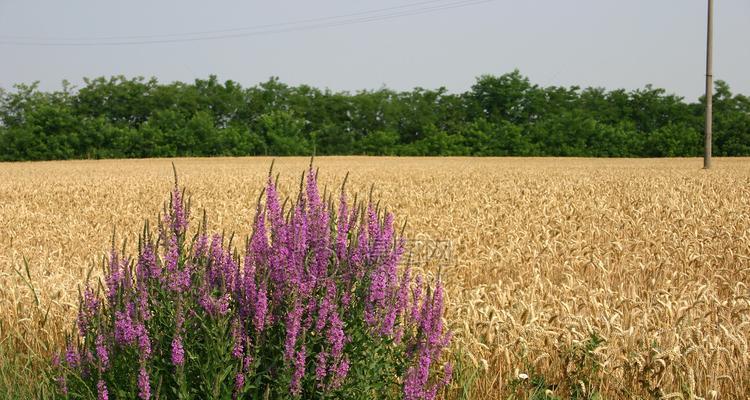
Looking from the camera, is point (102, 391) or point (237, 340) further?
point (102, 391)

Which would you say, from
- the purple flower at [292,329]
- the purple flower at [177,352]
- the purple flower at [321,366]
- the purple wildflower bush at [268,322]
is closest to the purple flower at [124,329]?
the purple wildflower bush at [268,322]

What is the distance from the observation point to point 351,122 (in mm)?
54906

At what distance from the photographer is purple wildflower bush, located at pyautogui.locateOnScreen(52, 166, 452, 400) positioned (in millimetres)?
2852

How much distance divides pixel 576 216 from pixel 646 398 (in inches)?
265

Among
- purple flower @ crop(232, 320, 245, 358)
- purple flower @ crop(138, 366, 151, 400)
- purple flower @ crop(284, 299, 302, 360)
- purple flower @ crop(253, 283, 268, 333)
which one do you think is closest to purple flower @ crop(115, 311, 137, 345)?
purple flower @ crop(138, 366, 151, 400)

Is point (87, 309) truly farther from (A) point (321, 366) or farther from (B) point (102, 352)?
(A) point (321, 366)

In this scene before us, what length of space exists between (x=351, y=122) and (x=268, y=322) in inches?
2065

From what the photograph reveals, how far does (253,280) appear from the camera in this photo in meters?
3.03

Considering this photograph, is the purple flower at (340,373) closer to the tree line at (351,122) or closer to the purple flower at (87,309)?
the purple flower at (87,309)

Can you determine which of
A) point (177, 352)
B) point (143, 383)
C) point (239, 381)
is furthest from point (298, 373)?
point (143, 383)

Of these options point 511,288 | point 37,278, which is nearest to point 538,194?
point 511,288

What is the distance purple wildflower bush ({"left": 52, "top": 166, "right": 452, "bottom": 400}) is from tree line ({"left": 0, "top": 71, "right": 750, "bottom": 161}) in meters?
44.6

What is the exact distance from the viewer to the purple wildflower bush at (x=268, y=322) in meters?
2.85

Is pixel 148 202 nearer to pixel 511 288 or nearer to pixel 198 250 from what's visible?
pixel 511 288
